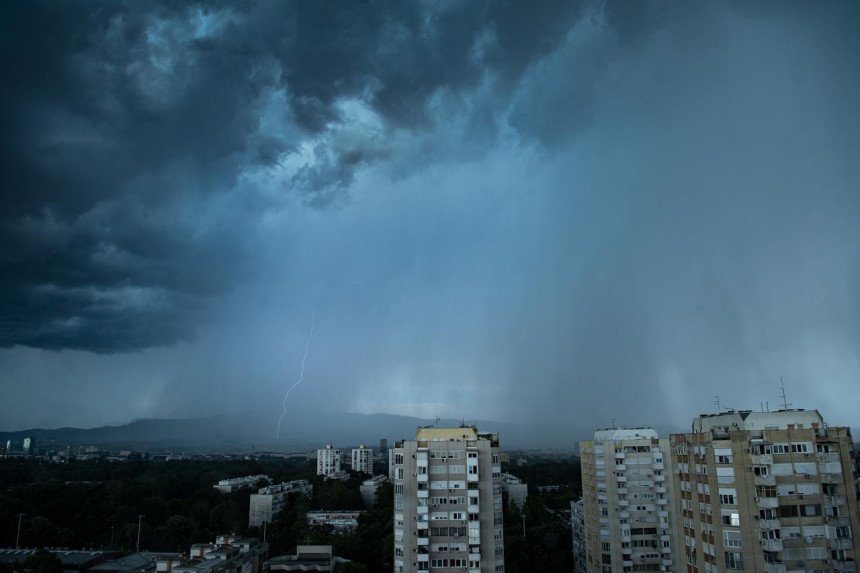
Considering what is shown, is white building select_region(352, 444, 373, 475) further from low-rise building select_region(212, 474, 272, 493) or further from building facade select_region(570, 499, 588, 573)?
building facade select_region(570, 499, 588, 573)

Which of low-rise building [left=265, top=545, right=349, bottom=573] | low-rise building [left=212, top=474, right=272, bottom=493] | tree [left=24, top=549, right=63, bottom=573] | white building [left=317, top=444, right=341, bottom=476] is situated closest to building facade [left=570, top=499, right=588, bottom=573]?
low-rise building [left=265, top=545, right=349, bottom=573]

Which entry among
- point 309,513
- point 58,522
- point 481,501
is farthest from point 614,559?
point 58,522

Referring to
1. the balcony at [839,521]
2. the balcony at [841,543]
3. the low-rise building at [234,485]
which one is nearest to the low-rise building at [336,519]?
the low-rise building at [234,485]

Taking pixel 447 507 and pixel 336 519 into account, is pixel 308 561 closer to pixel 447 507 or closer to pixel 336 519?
pixel 447 507

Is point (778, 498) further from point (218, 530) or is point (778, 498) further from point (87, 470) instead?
point (87, 470)

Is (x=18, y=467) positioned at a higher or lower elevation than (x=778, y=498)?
lower

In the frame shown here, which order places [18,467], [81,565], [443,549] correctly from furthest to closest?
1. [18,467]
2. [81,565]
3. [443,549]

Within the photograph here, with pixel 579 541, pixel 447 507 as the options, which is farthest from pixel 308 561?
pixel 579 541
